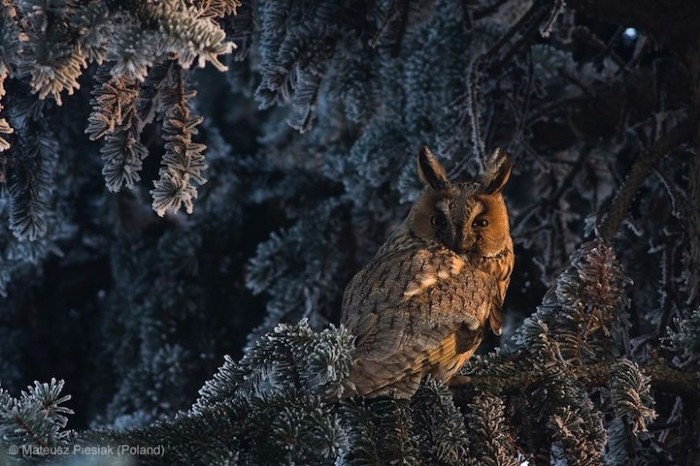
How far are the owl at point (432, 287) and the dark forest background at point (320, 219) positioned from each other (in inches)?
4.1

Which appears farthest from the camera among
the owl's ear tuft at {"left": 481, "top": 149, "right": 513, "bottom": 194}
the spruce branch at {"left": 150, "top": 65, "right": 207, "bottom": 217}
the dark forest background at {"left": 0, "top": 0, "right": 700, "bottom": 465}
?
the owl's ear tuft at {"left": 481, "top": 149, "right": 513, "bottom": 194}

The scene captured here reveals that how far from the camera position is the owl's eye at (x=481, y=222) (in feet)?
9.27

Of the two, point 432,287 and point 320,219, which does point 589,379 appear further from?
point 320,219

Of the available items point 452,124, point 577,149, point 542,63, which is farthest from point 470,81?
point 577,149

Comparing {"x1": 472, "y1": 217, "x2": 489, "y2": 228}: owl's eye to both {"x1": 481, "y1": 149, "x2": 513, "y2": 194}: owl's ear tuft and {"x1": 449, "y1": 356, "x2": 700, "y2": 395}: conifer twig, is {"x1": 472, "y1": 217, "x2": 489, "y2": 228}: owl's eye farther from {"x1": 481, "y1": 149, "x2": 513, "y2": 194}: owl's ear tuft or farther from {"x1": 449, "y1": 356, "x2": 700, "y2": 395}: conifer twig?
{"x1": 449, "y1": 356, "x2": 700, "y2": 395}: conifer twig

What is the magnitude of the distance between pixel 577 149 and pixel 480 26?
701 mm

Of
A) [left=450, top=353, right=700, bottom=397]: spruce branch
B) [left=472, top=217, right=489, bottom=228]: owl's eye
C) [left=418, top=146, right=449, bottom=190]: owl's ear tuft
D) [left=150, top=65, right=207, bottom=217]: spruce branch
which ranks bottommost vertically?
[left=472, top=217, right=489, bottom=228]: owl's eye

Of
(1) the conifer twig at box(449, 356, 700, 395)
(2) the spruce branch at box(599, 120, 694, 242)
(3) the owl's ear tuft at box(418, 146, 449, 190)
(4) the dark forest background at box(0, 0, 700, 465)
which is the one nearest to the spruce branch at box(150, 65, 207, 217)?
(4) the dark forest background at box(0, 0, 700, 465)

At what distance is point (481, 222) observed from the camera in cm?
284

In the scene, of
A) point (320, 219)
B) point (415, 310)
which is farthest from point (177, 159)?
point (320, 219)

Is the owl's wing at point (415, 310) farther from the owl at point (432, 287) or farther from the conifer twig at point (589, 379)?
the conifer twig at point (589, 379)

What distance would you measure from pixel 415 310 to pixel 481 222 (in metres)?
0.51

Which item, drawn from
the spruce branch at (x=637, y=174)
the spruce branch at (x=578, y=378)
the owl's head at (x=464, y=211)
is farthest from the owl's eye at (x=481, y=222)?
the spruce branch at (x=578, y=378)

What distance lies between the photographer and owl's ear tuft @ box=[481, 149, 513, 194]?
281 cm
